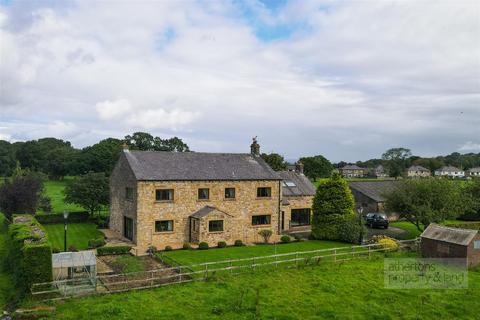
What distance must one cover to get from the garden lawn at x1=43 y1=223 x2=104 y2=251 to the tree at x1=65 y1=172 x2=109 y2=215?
2.65 meters

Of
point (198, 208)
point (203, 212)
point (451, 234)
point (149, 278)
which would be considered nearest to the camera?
point (149, 278)

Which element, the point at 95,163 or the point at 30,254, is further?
the point at 95,163

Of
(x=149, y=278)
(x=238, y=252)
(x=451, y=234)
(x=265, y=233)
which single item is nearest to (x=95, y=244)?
(x=149, y=278)

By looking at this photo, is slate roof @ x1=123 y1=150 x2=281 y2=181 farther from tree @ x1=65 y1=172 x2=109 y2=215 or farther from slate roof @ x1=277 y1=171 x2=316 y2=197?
tree @ x1=65 y1=172 x2=109 y2=215

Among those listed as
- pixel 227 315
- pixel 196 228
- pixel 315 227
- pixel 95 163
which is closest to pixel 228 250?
pixel 196 228

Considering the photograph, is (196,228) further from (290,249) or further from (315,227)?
(315,227)

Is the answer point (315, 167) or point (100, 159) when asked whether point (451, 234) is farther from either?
point (315, 167)

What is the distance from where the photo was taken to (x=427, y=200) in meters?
34.7

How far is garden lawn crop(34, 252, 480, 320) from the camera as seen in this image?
18141mm

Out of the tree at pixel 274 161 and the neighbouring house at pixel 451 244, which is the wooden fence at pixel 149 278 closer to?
the neighbouring house at pixel 451 244

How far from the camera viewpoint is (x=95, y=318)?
17.2 m

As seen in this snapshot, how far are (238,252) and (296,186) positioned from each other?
15.7m

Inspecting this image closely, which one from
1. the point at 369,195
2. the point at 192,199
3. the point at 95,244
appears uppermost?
the point at 192,199

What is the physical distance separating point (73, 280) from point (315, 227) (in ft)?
76.1
